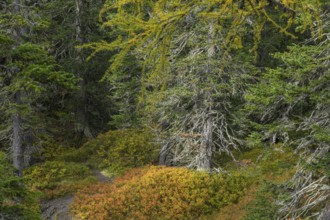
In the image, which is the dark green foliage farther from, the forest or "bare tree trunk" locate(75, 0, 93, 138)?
"bare tree trunk" locate(75, 0, 93, 138)

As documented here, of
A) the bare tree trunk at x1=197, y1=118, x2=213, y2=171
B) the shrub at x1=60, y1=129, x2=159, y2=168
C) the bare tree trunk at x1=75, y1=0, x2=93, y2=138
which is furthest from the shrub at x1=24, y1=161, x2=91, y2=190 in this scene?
the bare tree trunk at x1=197, y1=118, x2=213, y2=171

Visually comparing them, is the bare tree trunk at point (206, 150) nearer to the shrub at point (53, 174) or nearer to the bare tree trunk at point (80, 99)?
the shrub at point (53, 174)

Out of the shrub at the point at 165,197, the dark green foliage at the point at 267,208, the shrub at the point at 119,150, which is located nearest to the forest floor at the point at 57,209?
the shrub at the point at 165,197

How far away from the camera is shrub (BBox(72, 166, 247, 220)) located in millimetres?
13383

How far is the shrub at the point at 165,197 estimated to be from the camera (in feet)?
43.9

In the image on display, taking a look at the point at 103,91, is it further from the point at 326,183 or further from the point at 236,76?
the point at 326,183

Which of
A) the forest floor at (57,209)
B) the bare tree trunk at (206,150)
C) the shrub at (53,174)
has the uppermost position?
the bare tree trunk at (206,150)

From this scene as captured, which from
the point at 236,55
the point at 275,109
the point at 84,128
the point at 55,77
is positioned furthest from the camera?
the point at 84,128

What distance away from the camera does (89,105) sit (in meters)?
22.3

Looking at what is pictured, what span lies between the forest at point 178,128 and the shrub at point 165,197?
5 centimetres

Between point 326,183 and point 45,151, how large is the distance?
1532 cm

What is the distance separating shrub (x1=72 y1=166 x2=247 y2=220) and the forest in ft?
0.16

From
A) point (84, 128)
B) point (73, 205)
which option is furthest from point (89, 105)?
point (73, 205)

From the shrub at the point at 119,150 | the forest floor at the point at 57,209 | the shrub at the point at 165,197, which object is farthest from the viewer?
the shrub at the point at 119,150
